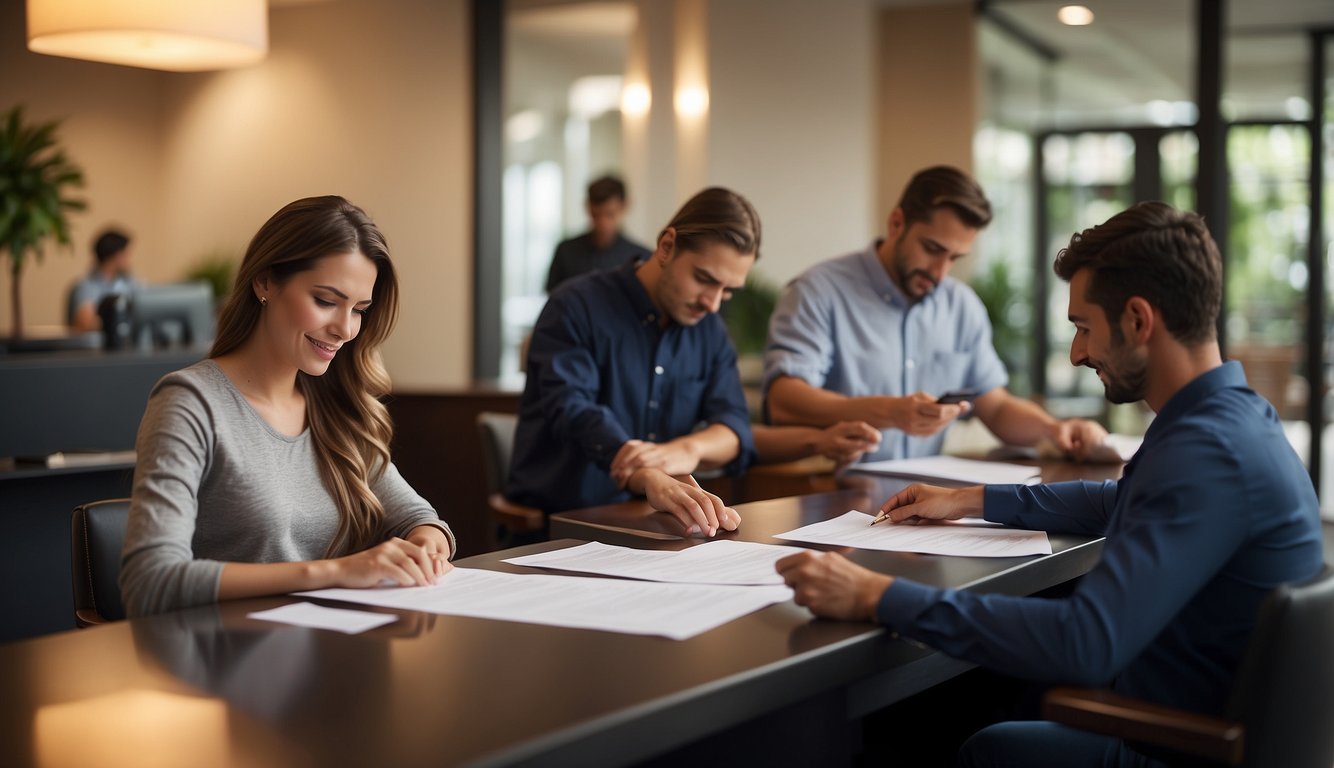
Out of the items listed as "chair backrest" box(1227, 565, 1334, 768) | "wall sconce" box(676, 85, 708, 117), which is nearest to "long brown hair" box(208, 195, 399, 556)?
"chair backrest" box(1227, 565, 1334, 768)

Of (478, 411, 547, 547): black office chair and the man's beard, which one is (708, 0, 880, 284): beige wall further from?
the man's beard

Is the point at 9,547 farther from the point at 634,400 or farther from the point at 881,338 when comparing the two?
the point at 881,338

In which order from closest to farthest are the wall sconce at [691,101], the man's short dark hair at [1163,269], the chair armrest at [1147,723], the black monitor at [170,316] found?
the chair armrest at [1147,723]
the man's short dark hair at [1163,269]
the black monitor at [170,316]
the wall sconce at [691,101]

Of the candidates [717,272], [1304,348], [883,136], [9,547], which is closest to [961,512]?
[717,272]

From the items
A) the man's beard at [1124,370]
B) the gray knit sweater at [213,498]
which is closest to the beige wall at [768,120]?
the gray knit sweater at [213,498]

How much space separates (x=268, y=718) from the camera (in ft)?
4.09

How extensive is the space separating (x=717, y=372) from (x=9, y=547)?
2.35 m

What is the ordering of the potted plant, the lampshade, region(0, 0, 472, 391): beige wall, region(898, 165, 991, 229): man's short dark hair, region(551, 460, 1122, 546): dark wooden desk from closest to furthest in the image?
region(551, 460, 1122, 546): dark wooden desk, region(898, 165, 991, 229): man's short dark hair, the lampshade, the potted plant, region(0, 0, 472, 391): beige wall

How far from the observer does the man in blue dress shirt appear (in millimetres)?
1556

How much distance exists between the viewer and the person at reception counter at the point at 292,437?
1.82 meters

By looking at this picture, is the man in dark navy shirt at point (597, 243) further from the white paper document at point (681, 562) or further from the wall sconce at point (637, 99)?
the white paper document at point (681, 562)

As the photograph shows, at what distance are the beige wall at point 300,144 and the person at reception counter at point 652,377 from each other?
5.20 meters

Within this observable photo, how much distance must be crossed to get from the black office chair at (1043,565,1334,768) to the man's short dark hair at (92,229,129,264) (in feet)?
27.1


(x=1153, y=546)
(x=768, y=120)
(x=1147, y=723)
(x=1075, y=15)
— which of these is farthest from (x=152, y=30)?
(x=1075, y=15)
